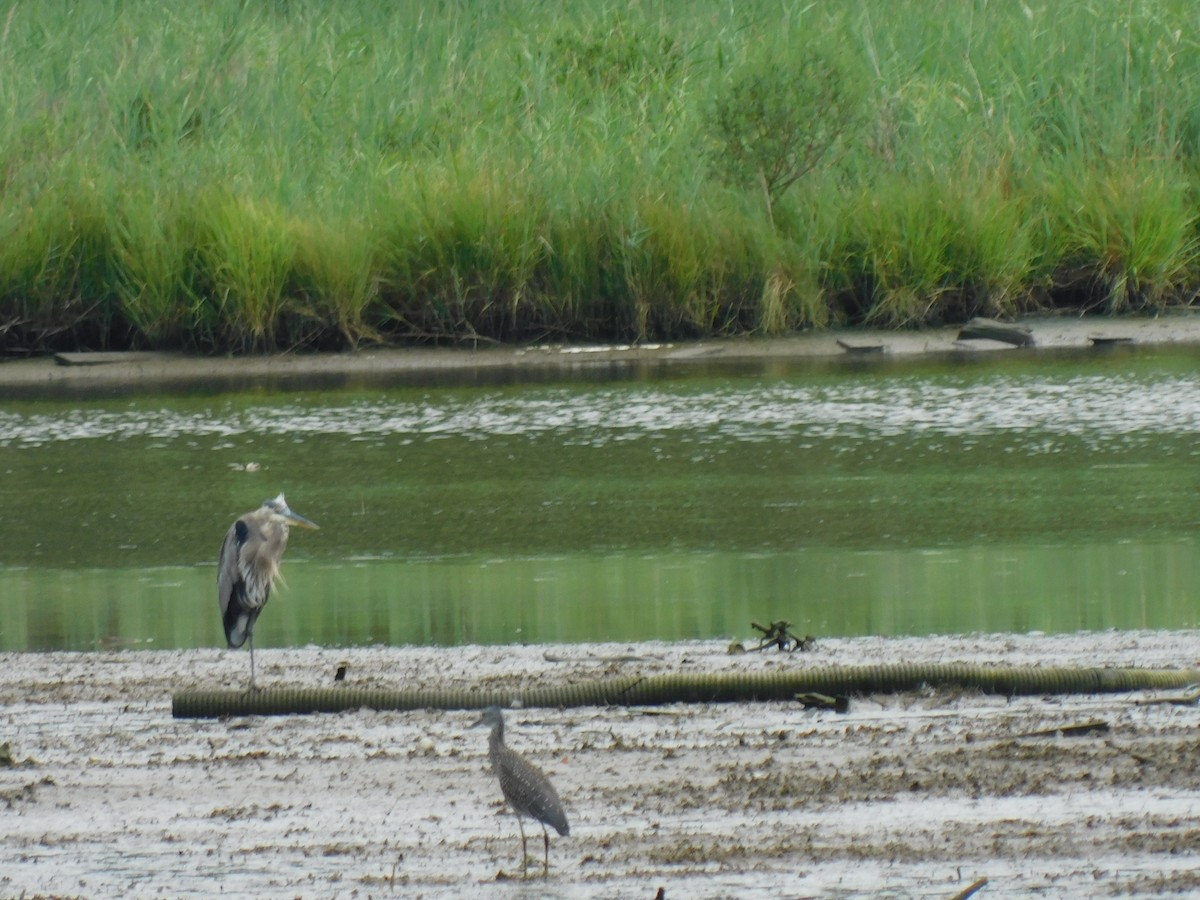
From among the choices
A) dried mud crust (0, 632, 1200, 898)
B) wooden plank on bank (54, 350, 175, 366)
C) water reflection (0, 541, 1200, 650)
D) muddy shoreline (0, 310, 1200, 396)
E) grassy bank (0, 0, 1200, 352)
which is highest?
grassy bank (0, 0, 1200, 352)

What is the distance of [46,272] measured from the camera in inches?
576

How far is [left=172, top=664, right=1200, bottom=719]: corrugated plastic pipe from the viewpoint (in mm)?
4746

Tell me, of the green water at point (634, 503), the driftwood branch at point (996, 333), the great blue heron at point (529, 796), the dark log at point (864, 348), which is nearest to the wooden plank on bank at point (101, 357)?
the green water at point (634, 503)

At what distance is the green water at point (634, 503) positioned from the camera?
6.38 meters

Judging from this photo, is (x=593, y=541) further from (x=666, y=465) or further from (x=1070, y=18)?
(x=1070, y=18)

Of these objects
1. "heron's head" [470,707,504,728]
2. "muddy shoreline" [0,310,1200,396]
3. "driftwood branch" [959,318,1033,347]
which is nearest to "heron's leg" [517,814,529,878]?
"heron's head" [470,707,504,728]

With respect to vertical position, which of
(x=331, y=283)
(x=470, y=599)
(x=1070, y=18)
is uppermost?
(x=1070, y=18)

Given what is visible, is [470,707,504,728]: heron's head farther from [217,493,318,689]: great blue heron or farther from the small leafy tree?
the small leafy tree

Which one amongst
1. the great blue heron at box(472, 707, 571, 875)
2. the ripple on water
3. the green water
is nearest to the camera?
the great blue heron at box(472, 707, 571, 875)

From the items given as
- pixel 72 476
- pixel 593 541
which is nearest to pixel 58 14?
pixel 72 476

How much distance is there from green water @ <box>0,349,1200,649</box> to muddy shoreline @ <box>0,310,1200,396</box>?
0.57 meters

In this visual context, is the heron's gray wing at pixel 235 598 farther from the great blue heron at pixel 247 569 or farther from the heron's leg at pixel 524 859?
the heron's leg at pixel 524 859

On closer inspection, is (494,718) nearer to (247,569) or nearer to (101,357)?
(247,569)

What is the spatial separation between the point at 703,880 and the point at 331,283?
440 inches
